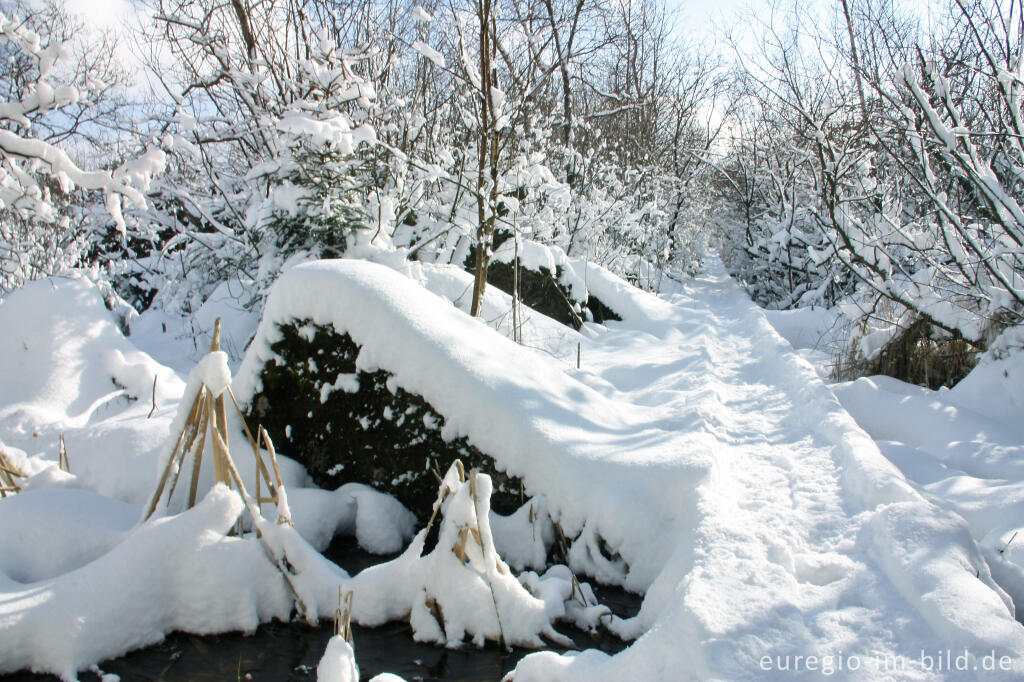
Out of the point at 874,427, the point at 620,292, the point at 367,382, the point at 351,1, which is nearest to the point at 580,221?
the point at 620,292

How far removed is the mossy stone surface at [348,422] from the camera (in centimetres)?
281

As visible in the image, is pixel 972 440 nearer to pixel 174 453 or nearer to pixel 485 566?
pixel 485 566

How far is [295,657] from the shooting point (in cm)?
195

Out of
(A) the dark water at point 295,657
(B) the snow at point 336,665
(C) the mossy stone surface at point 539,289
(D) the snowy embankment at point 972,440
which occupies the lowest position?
(A) the dark water at point 295,657

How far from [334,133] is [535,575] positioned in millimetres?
3215

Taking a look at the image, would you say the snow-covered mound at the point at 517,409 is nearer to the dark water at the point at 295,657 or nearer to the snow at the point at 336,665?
the dark water at the point at 295,657

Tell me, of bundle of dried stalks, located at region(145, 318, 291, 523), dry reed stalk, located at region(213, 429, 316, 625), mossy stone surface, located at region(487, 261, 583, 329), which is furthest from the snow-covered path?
mossy stone surface, located at region(487, 261, 583, 329)

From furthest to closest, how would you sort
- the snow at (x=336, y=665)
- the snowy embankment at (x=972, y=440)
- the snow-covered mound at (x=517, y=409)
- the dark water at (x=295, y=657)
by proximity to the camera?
the snow-covered mound at (x=517, y=409)
the snowy embankment at (x=972, y=440)
the dark water at (x=295, y=657)
the snow at (x=336, y=665)

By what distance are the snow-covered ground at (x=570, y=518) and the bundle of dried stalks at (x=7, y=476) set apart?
100mm

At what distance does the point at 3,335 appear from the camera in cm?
416

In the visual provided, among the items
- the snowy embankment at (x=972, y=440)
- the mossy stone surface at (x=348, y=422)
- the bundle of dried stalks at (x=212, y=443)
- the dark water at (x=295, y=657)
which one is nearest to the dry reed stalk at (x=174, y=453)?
the bundle of dried stalks at (x=212, y=443)

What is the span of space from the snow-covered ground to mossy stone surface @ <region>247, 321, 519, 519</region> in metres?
0.09

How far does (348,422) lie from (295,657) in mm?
1184

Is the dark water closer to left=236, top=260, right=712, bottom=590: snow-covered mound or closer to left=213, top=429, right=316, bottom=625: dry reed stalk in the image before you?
left=213, top=429, right=316, bottom=625: dry reed stalk
